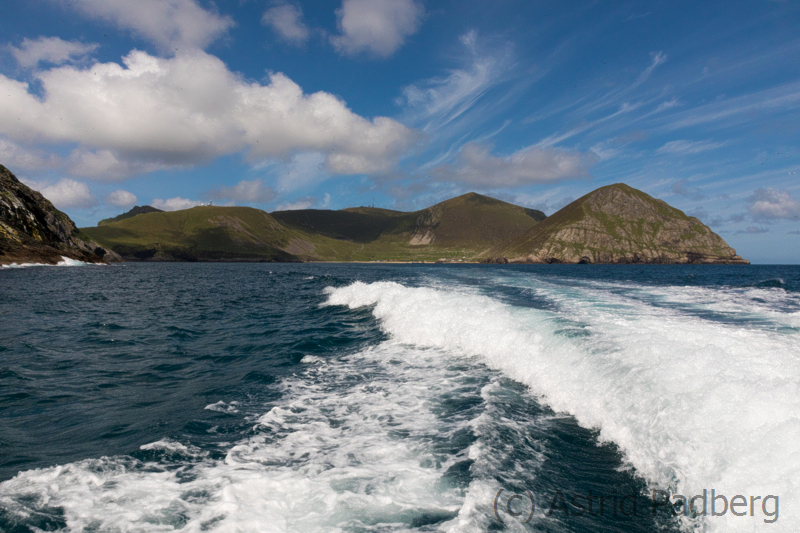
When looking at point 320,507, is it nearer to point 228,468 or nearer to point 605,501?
point 228,468

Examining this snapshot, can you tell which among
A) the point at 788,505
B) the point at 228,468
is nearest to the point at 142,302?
the point at 228,468

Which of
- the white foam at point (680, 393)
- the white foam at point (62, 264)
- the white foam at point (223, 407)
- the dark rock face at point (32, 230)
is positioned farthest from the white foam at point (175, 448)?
the dark rock face at point (32, 230)

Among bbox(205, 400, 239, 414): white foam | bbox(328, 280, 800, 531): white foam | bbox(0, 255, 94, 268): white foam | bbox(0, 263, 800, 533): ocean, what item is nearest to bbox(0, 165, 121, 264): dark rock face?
bbox(0, 255, 94, 268): white foam

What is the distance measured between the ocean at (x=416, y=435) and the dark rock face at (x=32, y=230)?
76178 mm

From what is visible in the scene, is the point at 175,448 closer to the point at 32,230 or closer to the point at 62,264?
the point at 62,264

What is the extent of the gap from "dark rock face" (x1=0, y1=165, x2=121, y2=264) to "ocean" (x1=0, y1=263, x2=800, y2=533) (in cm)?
7618

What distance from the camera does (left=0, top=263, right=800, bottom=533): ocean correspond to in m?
4.81

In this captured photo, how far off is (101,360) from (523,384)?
1410 centimetres

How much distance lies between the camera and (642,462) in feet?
19.8

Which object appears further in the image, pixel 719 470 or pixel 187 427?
pixel 187 427

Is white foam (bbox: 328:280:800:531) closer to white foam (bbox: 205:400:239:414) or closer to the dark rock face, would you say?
white foam (bbox: 205:400:239:414)

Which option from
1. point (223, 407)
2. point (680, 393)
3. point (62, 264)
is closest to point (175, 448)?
point (223, 407)

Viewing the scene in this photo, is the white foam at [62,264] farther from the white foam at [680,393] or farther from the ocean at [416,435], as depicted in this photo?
the white foam at [680,393]

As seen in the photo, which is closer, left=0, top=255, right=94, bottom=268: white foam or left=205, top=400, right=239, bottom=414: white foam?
left=205, top=400, right=239, bottom=414: white foam
